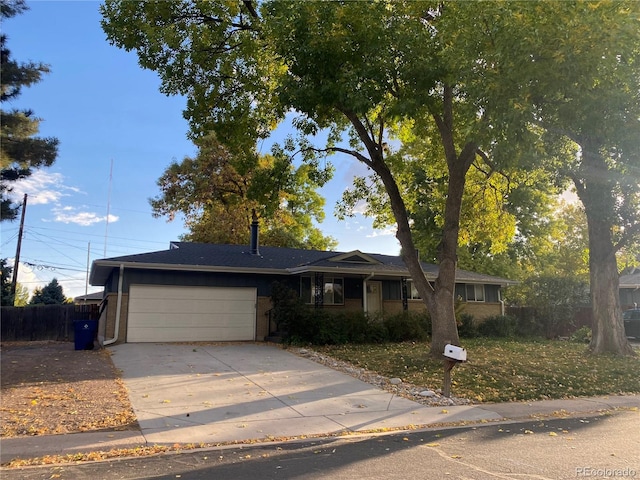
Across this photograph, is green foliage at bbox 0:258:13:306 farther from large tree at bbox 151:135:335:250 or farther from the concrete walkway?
the concrete walkway

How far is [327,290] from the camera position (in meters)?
19.1

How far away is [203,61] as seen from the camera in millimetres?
13969

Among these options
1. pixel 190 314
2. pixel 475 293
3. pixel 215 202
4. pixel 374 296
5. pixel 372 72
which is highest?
pixel 215 202

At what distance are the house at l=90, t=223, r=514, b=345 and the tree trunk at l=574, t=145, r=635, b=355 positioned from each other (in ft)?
21.6

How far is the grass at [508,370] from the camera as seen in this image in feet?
31.9

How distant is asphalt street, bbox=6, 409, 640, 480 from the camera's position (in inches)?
187

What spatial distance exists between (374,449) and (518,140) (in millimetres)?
5972

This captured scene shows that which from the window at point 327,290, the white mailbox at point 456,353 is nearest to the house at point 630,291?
the window at point 327,290

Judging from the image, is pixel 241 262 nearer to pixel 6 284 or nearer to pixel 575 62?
pixel 575 62

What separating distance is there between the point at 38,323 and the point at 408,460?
20.8 m

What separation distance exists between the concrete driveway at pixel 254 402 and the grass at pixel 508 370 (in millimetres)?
1342

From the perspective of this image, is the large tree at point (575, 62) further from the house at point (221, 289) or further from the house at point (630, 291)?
the house at point (630, 291)

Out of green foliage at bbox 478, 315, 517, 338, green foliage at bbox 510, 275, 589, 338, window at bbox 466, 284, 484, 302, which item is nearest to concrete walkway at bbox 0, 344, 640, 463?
green foliage at bbox 478, 315, 517, 338

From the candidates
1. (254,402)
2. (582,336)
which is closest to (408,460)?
(254,402)
